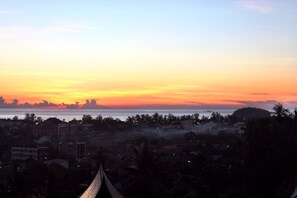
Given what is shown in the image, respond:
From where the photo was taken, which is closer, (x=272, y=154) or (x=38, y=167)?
(x=272, y=154)

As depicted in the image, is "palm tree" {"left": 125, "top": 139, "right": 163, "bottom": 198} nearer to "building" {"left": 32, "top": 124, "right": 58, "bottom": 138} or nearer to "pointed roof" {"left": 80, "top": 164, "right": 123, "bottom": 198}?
"pointed roof" {"left": 80, "top": 164, "right": 123, "bottom": 198}

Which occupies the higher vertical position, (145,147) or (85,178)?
(145,147)

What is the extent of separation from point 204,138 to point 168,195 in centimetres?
6264

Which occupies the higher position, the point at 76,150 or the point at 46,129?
the point at 46,129

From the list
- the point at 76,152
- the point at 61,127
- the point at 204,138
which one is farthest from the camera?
the point at 61,127

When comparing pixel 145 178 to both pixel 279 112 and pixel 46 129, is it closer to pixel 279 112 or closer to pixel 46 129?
pixel 279 112

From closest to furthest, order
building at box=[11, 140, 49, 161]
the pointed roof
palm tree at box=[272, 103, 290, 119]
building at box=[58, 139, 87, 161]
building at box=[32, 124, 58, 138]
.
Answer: the pointed roof < palm tree at box=[272, 103, 290, 119] < building at box=[11, 140, 49, 161] < building at box=[58, 139, 87, 161] < building at box=[32, 124, 58, 138]

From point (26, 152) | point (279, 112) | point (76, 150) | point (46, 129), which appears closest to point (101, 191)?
point (279, 112)

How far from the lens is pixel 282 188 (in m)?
28.5

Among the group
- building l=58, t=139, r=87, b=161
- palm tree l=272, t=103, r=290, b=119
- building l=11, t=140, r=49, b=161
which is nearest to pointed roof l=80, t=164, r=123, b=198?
palm tree l=272, t=103, r=290, b=119

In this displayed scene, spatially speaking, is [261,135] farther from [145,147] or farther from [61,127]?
[61,127]

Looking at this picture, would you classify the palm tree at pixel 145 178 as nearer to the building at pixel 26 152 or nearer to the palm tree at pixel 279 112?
the palm tree at pixel 279 112

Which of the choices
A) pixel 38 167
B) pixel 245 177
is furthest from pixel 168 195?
pixel 38 167

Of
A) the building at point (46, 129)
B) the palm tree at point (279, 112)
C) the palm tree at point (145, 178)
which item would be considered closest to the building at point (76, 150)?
the palm tree at point (279, 112)
